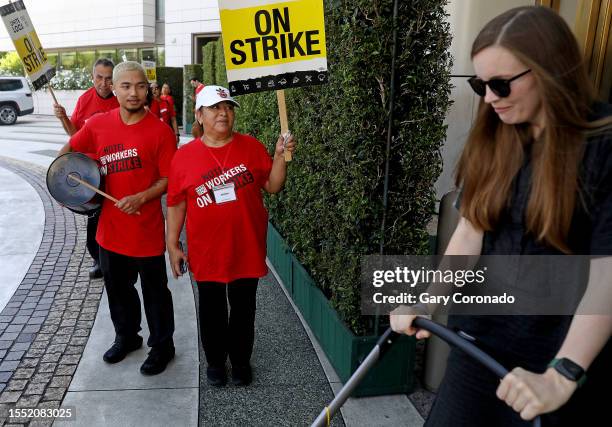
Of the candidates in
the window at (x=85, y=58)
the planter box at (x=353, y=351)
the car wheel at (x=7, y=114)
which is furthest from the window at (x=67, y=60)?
the planter box at (x=353, y=351)

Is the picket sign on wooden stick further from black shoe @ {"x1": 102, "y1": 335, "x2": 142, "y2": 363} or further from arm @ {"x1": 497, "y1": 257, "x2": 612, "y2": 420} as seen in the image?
arm @ {"x1": 497, "y1": 257, "x2": 612, "y2": 420}

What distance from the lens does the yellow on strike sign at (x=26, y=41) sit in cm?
540

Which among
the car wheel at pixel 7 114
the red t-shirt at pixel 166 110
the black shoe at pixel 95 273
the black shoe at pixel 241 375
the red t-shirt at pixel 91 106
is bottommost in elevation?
the car wheel at pixel 7 114

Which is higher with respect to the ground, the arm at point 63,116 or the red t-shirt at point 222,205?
the arm at point 63,116

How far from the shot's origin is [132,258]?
150 inches

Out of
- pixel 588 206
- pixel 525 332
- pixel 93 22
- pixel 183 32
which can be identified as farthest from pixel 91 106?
pixel 93 22

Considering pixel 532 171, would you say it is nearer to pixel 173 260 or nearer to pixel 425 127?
pixel 425 127

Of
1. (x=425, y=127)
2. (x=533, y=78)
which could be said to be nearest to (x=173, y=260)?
(x=425, y=127)

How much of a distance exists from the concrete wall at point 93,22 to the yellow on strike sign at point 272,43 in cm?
3235

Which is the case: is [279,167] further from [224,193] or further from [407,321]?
[407,321]

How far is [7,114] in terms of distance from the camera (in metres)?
24.5

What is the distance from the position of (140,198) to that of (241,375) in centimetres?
139

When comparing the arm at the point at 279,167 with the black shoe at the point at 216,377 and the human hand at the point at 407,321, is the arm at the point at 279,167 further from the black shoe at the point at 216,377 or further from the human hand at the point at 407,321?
the human hand at the point at 407,321

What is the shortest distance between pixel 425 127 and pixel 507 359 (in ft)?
6.07
